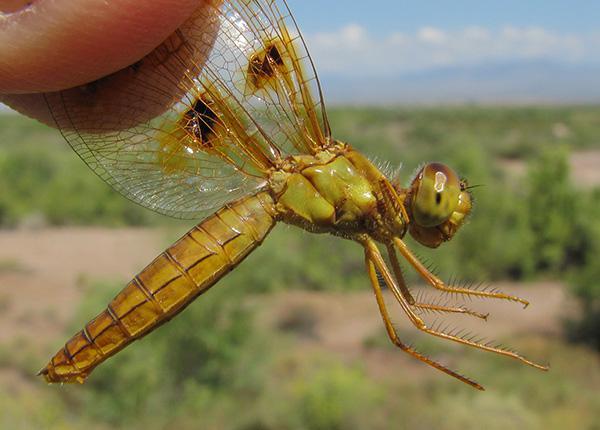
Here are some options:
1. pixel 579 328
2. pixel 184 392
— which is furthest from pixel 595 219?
pixel 184 392

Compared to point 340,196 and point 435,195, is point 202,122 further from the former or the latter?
point 435,195

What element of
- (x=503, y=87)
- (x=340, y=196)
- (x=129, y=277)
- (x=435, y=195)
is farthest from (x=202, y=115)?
(x=503, y=87)

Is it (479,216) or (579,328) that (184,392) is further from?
(479,216)

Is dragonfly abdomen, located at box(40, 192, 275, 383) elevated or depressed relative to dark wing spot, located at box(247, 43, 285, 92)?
depressed

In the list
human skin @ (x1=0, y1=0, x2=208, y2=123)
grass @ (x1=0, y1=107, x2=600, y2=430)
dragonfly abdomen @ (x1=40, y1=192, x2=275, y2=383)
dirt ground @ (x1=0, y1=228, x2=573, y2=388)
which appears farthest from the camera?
dirt ground @ (x1=0, y1=228, x2=573, y2=388)

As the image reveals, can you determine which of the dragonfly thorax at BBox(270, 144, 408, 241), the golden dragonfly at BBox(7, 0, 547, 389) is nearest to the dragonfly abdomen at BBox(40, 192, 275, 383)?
the golden dragonfly at BBox(7, 0, 547, 389)

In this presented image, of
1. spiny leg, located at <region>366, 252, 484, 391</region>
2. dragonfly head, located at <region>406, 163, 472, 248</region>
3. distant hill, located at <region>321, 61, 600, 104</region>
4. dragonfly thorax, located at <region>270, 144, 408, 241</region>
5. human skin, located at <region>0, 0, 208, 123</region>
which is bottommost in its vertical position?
distant hill, located at <region>321, 61, 600, 104</region>

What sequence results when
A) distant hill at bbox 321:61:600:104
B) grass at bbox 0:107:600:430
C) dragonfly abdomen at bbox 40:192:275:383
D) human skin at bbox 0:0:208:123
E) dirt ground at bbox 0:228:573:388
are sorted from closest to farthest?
1. human skin at bbox 0:0:208:123
2. dragonfly abdomen at bbox 40:192:275:383
3. grass at bbox 0:107:600:430
4. dirt ground at bbox 0:228:573:388
5. distant hill at bbox 321:61:600:104

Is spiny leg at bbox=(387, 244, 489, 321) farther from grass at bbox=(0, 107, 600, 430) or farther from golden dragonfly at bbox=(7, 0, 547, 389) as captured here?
grass at bbox=(0, 107, 600, 430)
